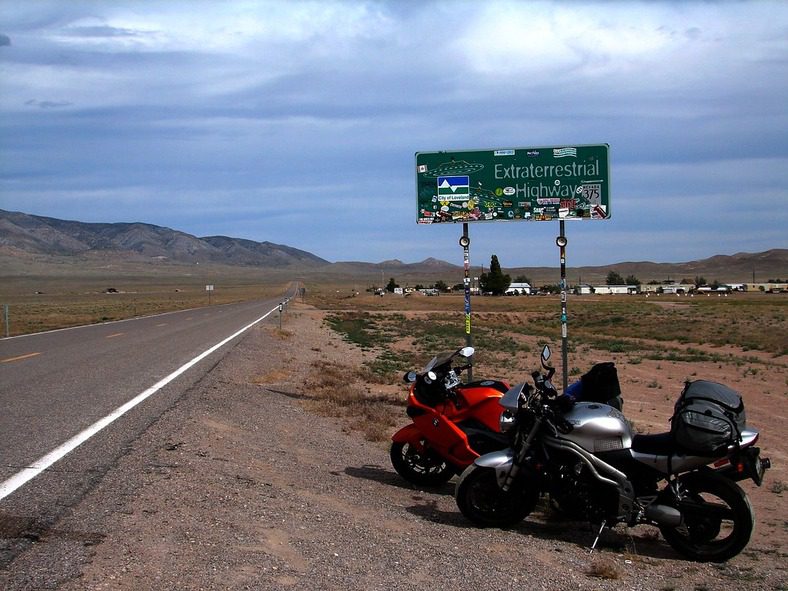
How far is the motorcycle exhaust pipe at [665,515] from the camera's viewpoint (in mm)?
6723

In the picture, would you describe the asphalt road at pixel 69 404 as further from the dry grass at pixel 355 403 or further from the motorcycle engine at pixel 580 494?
the motorcycle engine at pixel 580 494

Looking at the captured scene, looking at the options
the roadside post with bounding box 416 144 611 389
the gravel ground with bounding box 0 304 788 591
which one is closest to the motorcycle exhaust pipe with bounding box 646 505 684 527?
the gravel ground with bounding box 0 304 788 591

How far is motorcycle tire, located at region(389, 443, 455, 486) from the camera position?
8.93 metres

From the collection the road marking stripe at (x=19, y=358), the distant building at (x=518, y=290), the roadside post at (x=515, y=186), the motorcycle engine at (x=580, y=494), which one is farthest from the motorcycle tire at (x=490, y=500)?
the distant building at (x=518, y=290)

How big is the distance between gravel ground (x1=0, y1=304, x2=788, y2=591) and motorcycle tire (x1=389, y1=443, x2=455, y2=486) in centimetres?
14

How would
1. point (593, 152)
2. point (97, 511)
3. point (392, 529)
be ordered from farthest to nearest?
point (593, 152), point (392, 529), point (97, 511)

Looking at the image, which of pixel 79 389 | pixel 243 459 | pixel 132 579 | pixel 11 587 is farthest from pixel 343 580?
pixel 79 389

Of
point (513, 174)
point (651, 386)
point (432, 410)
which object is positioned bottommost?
point (651, 386)

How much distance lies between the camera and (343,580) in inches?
217

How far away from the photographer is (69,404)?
1200cm

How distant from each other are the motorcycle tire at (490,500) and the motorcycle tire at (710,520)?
1.17m

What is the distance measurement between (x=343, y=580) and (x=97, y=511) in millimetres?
2121

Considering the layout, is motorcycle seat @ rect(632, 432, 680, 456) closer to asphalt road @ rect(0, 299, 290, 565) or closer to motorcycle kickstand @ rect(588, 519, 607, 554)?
motorcycle kickstand @ rect(588, 519, 607, 554)

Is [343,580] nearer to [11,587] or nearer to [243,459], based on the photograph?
[11,587]
